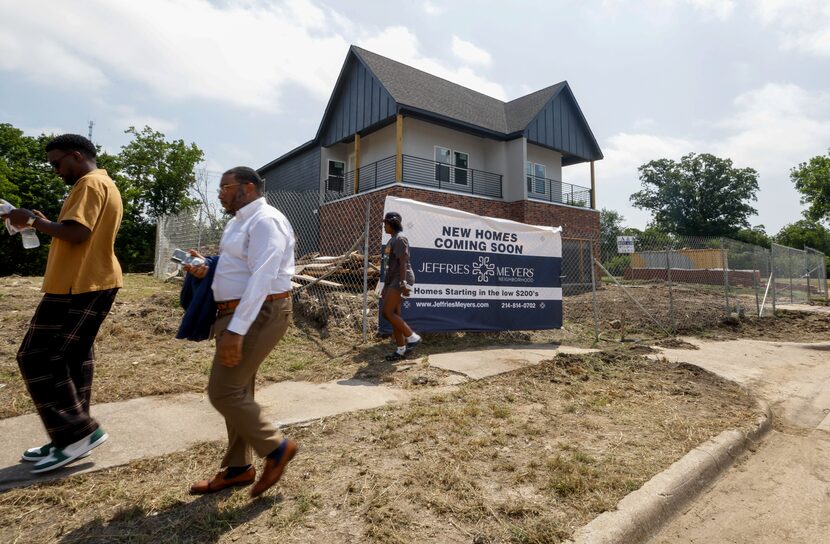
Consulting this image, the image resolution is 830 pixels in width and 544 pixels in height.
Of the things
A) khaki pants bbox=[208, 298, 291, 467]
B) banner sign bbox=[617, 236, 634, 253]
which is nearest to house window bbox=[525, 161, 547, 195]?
banner sign bbox=[617, 236, 634, 253]

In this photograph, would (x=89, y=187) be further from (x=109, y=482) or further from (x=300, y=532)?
(x=300, y=532)

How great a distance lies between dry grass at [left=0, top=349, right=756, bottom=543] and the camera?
206cm

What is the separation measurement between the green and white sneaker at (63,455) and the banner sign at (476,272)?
3654mm

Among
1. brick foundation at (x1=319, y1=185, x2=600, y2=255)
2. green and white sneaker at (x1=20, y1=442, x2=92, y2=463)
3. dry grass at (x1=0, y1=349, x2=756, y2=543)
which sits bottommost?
dry grass at (x1=0, y1=349, x2=756, y2=543)

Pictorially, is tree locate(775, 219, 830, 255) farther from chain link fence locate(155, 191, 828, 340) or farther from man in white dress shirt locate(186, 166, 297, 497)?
man in white dress shirt locate(186, 166, 297, 497)

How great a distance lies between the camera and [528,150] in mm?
20391

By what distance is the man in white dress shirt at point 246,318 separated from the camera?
7.11 feet

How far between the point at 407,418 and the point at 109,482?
75.0 inches

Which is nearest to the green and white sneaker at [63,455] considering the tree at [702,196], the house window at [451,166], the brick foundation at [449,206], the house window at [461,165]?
the brick foundation at [449,206]

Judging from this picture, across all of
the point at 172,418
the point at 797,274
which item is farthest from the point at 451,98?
the point at 172,418

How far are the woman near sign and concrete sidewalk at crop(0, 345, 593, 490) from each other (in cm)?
66

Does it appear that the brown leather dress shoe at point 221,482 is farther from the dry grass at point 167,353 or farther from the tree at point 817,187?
the tree at point 817,187

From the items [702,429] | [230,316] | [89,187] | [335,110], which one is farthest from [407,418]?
[335,110]

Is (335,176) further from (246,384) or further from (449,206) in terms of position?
(246,384)
